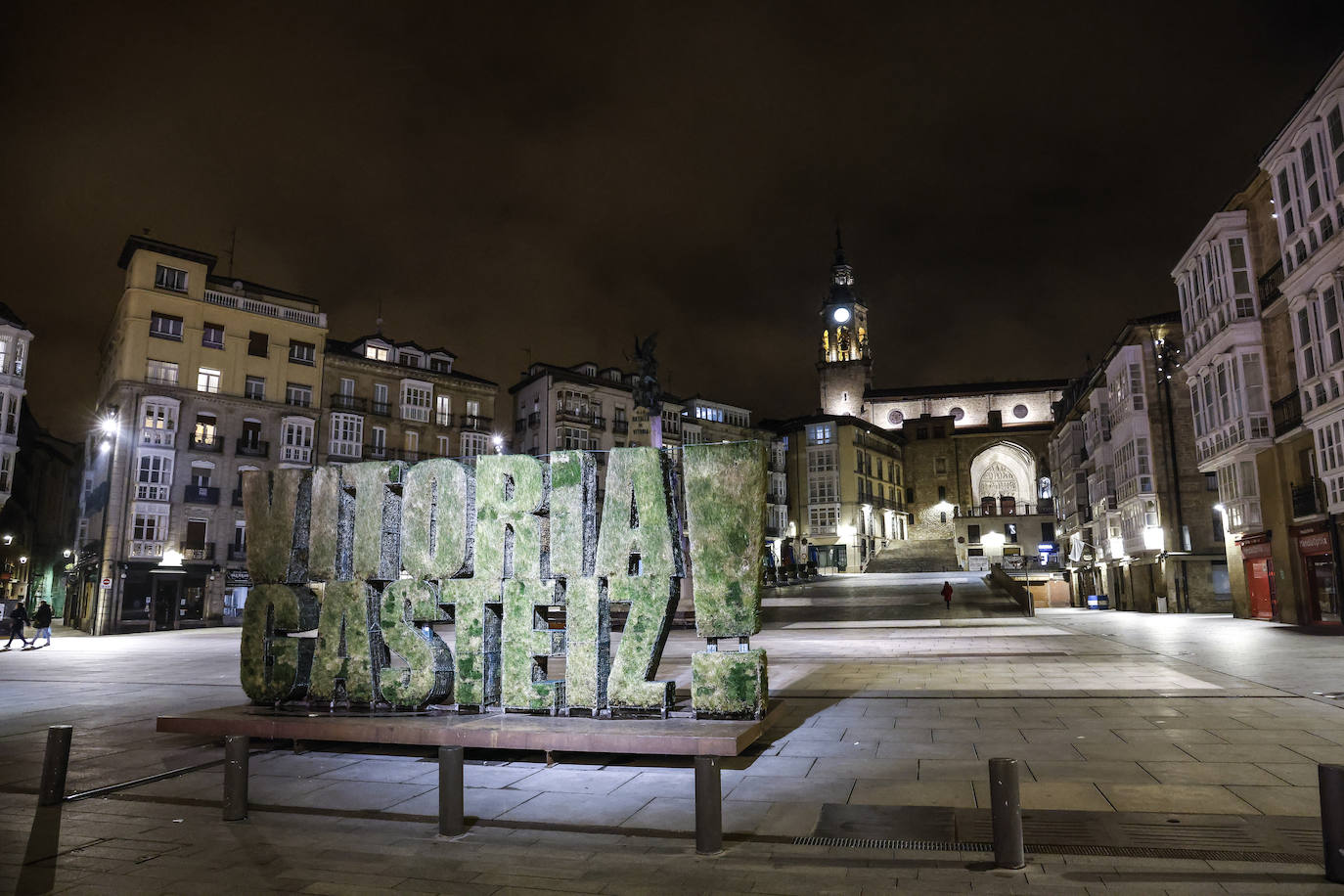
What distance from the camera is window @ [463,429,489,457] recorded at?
60.9 meters

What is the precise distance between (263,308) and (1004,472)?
8179 cm

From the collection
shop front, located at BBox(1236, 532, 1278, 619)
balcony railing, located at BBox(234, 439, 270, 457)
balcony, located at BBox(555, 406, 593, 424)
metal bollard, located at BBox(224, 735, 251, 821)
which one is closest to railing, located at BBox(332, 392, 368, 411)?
balcony railing, located at BBox(234, 439, 270, 457)

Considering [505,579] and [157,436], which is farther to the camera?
[157,436]

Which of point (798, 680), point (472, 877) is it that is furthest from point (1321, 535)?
point (472, 877)

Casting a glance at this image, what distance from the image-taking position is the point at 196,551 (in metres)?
45.2

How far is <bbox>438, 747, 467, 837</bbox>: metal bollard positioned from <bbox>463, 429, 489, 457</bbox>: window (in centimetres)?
5506

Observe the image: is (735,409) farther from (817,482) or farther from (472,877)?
(472,877)

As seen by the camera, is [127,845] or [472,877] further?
[127,845]

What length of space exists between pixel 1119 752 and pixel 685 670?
9.59m

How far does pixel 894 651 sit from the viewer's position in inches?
843

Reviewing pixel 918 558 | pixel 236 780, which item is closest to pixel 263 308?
pixel 236 780

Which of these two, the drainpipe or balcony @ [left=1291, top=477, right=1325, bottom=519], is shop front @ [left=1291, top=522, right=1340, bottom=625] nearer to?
balcony @ [left=1291, top=477, right=1325, bottom=519]

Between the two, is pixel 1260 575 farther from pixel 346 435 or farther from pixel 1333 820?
pixel 346 435

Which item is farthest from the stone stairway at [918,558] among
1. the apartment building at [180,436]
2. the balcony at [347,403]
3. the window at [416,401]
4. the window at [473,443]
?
the apartment building at [180,436]
